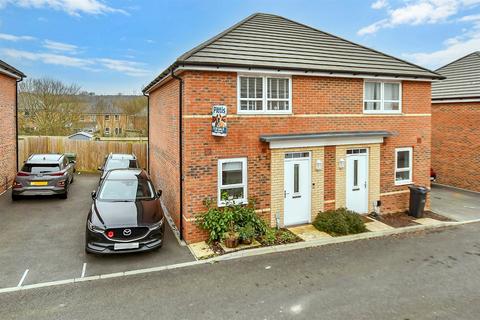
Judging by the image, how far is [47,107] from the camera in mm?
29938

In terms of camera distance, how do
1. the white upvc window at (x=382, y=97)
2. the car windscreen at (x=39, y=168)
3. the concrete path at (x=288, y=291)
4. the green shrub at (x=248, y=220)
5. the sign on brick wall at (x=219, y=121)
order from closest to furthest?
the concrete path at (x=288, y=291)
the sign on brick wall at (x=219, y=121)
the green shrub at (x=248, y=220)
the white upvc window at (x=382, y=97)
the car windscreen at (x=39, y=168)

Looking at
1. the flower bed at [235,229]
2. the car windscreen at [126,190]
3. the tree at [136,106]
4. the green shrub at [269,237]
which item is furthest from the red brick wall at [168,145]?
the tree at [136,106]

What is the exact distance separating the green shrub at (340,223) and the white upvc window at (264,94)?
323 cm

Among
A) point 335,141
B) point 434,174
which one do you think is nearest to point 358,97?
point 335,141

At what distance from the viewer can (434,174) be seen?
16594 millimetres

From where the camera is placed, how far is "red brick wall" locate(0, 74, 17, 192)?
1386cm

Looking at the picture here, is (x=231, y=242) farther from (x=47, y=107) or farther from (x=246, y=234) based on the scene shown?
(x=47, y=107)

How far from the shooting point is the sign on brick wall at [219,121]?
8789 millimetres

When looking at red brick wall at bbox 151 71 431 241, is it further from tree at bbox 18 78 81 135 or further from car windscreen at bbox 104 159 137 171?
tree at bbox 18 78 81 135

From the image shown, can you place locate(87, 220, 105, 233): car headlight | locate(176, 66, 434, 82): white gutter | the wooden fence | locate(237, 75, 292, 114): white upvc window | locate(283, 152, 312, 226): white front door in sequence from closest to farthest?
locate(87, 220, 105, 233): car headlight → locate(176, 66, 434, 82): white gutter → locate(237, 75, 292, 114): white upvc window → locate(283, 152, 312, 226): white front door → the wooden fence

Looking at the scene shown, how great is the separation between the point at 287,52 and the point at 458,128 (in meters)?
10.4

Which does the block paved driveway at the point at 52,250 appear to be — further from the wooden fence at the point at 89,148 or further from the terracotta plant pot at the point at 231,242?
the wooden fence at the point at 89,148

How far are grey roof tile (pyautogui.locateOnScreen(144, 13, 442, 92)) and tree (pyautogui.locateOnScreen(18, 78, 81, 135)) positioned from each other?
21926 millimetres

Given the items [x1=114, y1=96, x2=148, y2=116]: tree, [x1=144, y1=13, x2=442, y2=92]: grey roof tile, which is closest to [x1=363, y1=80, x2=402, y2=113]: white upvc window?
[x1=144, y1=13, x2=442, y2=92]: grey roof tile
